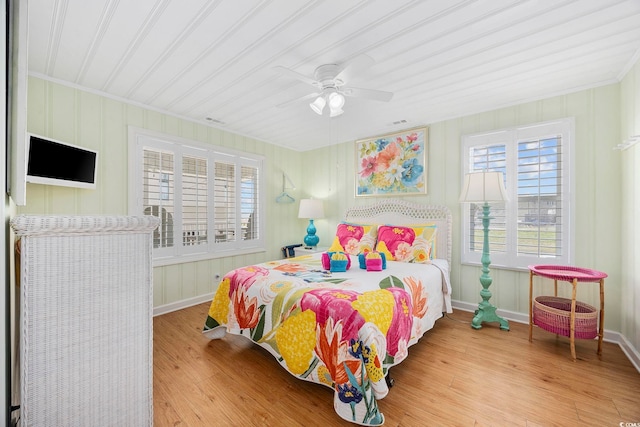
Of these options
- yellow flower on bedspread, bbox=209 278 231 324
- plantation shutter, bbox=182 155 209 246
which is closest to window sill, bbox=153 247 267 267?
plantation shutter, bbox=182 155 209 246

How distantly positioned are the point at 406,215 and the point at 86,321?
3485 mm

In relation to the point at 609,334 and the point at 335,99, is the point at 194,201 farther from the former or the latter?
the point at 609,334

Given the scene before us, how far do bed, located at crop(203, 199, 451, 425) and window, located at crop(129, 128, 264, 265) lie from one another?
54.8 inches

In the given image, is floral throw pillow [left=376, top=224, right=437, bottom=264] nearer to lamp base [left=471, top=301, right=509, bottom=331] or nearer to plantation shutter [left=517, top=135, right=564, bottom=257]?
lamp base [left=471, top=301, right=509, bottom=331]

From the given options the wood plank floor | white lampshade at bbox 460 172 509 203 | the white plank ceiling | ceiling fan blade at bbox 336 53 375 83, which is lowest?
the wood plank floor

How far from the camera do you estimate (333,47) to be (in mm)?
1987

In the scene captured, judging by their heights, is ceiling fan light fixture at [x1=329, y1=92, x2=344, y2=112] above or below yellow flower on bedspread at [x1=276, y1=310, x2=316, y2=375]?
Result: above

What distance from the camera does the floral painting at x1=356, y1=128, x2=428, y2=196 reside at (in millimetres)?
3680

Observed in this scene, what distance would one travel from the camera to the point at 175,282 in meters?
3.43

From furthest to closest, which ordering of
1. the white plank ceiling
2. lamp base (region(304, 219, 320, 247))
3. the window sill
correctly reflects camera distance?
lamp base (region(304, 219, 320, 247)) < the window sill < the white plank ceiling

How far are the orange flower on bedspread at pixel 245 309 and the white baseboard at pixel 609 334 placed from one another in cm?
258

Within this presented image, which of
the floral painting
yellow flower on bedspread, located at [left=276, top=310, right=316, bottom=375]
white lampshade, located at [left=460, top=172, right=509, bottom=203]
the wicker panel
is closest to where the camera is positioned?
the wicker panel

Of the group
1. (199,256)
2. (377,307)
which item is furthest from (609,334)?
(199,256)

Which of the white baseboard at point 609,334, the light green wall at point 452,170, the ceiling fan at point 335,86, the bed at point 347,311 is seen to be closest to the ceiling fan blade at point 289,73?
the ceiling fan at point 335,86
